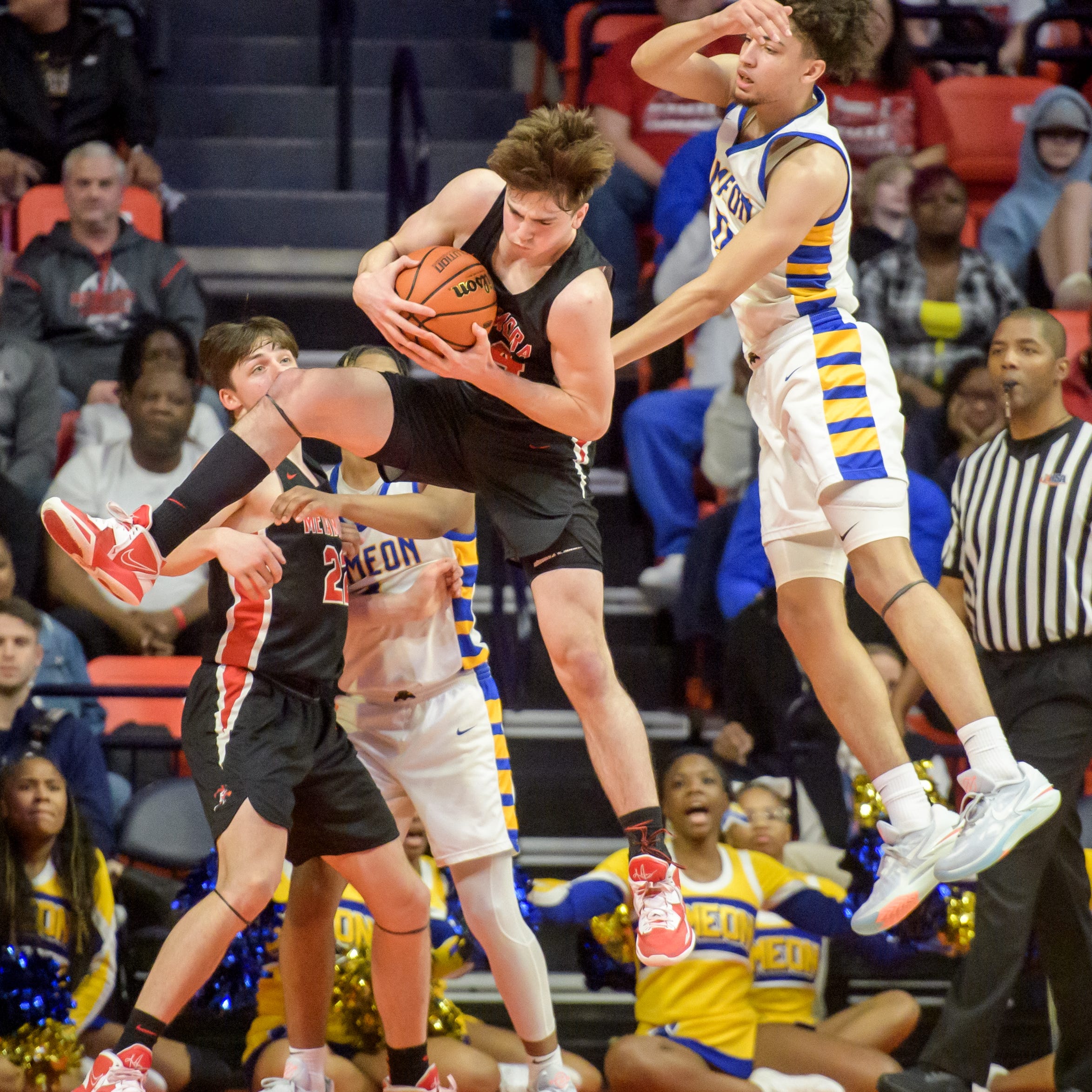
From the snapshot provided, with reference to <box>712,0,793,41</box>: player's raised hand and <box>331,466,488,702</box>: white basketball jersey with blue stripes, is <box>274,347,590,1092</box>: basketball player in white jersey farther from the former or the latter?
<box>712,0,793,41</box>: player's raised hand

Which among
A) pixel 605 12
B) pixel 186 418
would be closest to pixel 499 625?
pixel 186 418

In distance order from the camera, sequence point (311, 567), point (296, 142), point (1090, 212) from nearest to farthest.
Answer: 1. point (311, 567)
2. point (1090, 212)
3. point (296, 142)

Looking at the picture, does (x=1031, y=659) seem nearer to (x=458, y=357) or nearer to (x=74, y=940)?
(x=458, y=357)

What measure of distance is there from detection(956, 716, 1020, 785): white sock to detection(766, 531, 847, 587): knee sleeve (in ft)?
1.55

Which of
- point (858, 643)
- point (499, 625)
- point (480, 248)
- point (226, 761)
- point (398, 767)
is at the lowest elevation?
point (499, 625)

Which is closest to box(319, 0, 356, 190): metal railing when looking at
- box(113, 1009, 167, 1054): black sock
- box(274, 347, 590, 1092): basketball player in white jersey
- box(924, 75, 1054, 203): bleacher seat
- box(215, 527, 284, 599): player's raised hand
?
box(924, 75, 1054, 203): bleacher seat

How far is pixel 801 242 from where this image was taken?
151 inches

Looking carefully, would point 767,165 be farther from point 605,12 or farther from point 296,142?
point 296,142

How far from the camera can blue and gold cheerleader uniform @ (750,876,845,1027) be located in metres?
5.37

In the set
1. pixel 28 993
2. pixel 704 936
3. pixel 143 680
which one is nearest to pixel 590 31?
pixel 143 680

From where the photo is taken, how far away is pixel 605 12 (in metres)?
→ 7.83

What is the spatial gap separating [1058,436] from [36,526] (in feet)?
11.7

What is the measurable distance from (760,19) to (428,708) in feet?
6.40

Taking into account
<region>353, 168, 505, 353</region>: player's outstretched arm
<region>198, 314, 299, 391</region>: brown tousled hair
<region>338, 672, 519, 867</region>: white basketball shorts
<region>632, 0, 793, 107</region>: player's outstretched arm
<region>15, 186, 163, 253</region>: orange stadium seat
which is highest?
<region>632, 0, 793, 107</region>: player's outstretched arm
